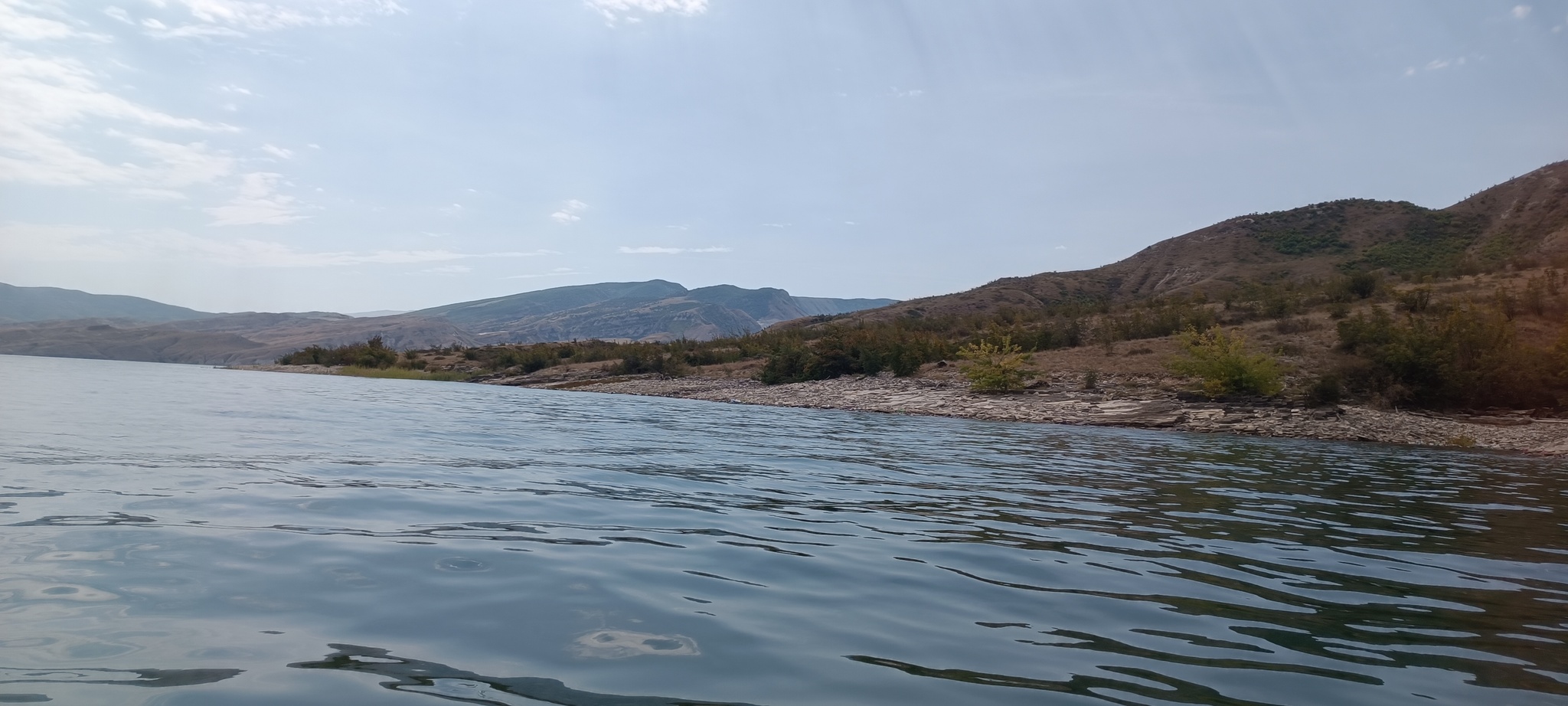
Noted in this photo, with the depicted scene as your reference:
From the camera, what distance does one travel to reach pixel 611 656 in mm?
3816

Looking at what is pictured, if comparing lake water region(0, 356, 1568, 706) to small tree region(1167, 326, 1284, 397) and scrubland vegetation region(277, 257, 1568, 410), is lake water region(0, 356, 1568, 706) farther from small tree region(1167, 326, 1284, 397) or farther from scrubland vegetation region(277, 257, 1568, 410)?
scrubland vegetation region(277, 257, 1568, 410)

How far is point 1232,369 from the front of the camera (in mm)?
26359

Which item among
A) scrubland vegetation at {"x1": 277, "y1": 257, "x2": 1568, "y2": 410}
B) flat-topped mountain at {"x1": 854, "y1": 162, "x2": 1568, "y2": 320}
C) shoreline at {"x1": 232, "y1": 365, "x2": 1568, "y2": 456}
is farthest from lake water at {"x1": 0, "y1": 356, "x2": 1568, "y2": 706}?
flat-topped mountain at {"x1": 854, "y1": 162, "x2": 1568, "y2": 320}

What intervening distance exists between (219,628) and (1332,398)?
2761 cm

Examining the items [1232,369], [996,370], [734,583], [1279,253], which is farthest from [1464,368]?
[1279,253]

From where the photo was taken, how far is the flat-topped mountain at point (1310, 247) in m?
72.2

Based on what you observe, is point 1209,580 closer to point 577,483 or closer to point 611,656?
point 611,656

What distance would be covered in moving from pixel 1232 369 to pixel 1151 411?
3.34 m

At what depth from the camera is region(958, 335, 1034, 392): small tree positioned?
3048 centimetres

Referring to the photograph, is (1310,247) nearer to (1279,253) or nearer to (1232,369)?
(1279,253)

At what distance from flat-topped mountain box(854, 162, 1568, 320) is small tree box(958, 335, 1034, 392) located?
3941cm

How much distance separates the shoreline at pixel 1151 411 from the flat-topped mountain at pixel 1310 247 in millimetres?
38760

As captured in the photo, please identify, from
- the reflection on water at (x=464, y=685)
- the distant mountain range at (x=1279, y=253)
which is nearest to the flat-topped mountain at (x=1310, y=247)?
the distant mountain range at (x=1279, y=253)

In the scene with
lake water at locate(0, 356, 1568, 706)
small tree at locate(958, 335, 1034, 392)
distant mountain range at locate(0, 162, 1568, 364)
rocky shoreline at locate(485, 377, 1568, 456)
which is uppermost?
distant mountain range at locate(0, 162, 1568, 364)
